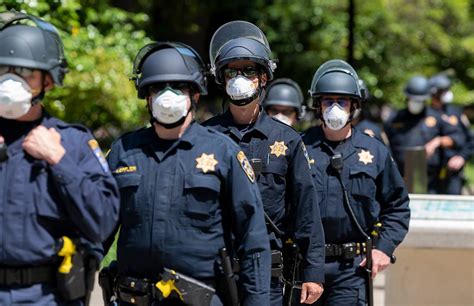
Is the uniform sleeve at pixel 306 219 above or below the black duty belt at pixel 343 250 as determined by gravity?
above

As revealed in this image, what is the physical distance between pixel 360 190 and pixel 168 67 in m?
1.87

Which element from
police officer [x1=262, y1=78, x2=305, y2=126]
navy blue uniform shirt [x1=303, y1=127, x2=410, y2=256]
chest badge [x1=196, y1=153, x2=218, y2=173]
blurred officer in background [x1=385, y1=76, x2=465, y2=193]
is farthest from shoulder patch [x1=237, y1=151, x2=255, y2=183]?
blurred officer in background [x1=385, y1=76, x2=465, y2=193]

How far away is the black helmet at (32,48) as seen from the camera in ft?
12.4

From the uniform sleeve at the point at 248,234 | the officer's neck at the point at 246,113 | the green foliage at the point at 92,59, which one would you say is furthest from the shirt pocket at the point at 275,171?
the green foliage at the point at 92,59

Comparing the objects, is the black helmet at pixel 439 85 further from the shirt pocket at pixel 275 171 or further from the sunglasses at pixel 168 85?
the sunglasses at pixel 168 85

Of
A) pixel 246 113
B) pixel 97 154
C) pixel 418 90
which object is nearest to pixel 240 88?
pixel 246 113

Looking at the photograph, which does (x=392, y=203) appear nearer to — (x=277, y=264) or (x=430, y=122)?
(x=277, y=264)

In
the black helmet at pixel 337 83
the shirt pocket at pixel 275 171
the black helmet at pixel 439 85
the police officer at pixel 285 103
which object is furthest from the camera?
the black helmet at pixel 439 85

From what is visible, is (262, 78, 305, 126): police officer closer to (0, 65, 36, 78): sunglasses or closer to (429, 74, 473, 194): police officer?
(0, 65, 36, 78): sunglasses

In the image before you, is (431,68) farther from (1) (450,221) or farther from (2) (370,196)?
(2) (370,196)

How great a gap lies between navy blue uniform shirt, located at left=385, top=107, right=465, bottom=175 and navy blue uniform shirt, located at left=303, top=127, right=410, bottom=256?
5.62m

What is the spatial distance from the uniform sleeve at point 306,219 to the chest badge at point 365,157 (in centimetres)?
75

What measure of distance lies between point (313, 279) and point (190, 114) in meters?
1.27

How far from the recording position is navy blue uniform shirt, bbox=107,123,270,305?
13.5 ft
